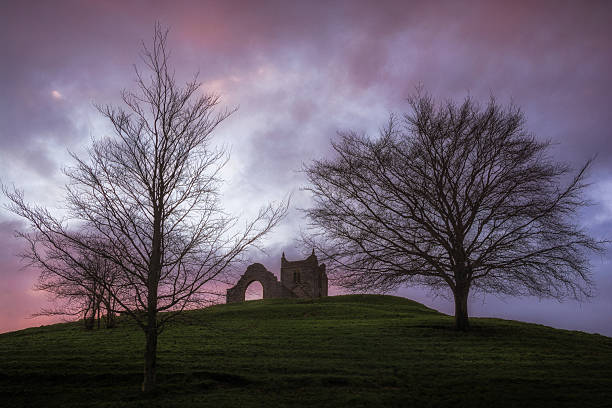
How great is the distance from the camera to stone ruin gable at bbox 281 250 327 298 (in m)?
51.6

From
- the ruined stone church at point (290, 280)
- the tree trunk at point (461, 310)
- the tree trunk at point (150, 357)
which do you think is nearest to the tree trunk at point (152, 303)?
the tree trunk at point (150, 357)

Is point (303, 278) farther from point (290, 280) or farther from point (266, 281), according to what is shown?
point (266, 281)

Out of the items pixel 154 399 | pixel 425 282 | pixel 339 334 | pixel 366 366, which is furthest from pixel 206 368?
pixel 425 282

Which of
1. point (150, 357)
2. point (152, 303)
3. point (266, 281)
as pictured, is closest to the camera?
point (152, 303)

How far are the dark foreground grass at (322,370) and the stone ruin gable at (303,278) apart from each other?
3525 cm

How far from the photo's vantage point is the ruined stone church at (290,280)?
164 feet

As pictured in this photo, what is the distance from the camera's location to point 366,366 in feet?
34.7

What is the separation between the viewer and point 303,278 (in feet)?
173

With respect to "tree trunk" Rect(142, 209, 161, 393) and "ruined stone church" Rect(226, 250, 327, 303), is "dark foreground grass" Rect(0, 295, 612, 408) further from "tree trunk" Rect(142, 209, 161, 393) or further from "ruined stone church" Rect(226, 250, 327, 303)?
"ruined stone church" Rect(226, 250, 327, 303)

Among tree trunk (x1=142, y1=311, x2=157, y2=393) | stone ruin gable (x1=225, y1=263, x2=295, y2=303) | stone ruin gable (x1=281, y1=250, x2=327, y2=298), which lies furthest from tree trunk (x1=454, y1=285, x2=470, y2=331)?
stone ruin gable (x1=225, y1=263, x2=295, y2=303)

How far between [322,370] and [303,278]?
141 feet

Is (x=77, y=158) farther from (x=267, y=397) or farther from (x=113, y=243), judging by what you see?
(x=267, y=397)

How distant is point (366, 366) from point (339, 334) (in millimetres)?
5616

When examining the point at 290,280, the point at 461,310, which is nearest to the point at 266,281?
the point at 290,280
